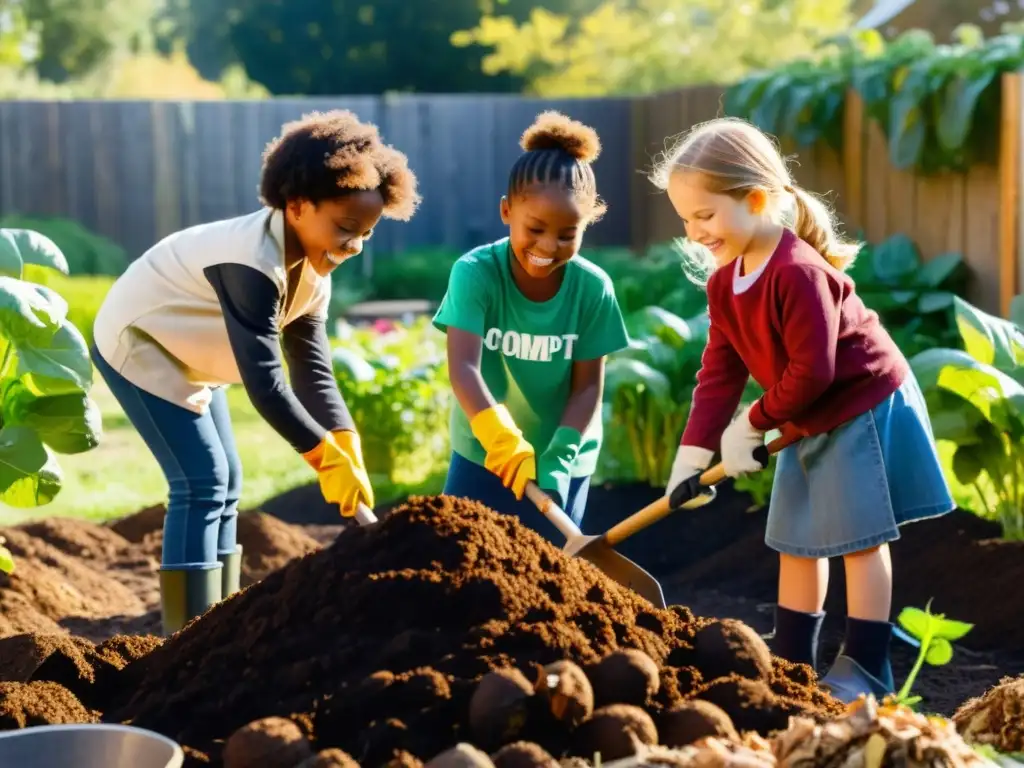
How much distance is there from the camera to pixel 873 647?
322 centimetres

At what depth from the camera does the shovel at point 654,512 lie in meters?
3.15

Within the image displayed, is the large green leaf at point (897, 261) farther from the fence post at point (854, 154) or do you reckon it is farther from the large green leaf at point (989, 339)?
the large green leaf at point (989, 339)

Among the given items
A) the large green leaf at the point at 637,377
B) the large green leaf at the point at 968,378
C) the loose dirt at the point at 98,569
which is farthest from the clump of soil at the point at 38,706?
the large green leaf at the point at 637,377

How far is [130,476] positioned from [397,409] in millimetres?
1500

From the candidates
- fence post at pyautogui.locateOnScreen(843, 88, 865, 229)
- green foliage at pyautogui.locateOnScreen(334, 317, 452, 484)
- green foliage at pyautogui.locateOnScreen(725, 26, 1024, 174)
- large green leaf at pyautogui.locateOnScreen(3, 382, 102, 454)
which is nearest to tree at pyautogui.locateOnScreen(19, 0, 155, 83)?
green foliage at pyautogui.locateOnScreen(725, 26, 1024, 174)

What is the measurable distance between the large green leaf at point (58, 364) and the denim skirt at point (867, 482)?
5.64 ft

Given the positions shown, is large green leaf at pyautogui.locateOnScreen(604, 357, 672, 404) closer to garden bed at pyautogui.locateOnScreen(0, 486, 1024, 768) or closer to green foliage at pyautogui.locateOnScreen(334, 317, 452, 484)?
green foliage at pyautogui.locateOnScreen(334, 317, 452, 484)

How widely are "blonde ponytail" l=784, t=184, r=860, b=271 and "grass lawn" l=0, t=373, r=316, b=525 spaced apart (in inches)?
134

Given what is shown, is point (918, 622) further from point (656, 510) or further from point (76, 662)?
point (76, 662)

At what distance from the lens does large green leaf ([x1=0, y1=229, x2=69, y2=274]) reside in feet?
12.0

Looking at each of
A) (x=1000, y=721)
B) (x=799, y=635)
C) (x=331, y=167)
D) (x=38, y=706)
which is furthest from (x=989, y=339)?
(x=38, y=706)

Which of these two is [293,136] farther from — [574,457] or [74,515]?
[74,515]

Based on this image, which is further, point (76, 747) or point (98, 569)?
point (98, 569)

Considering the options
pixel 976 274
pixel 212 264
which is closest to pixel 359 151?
pixel 212 264
